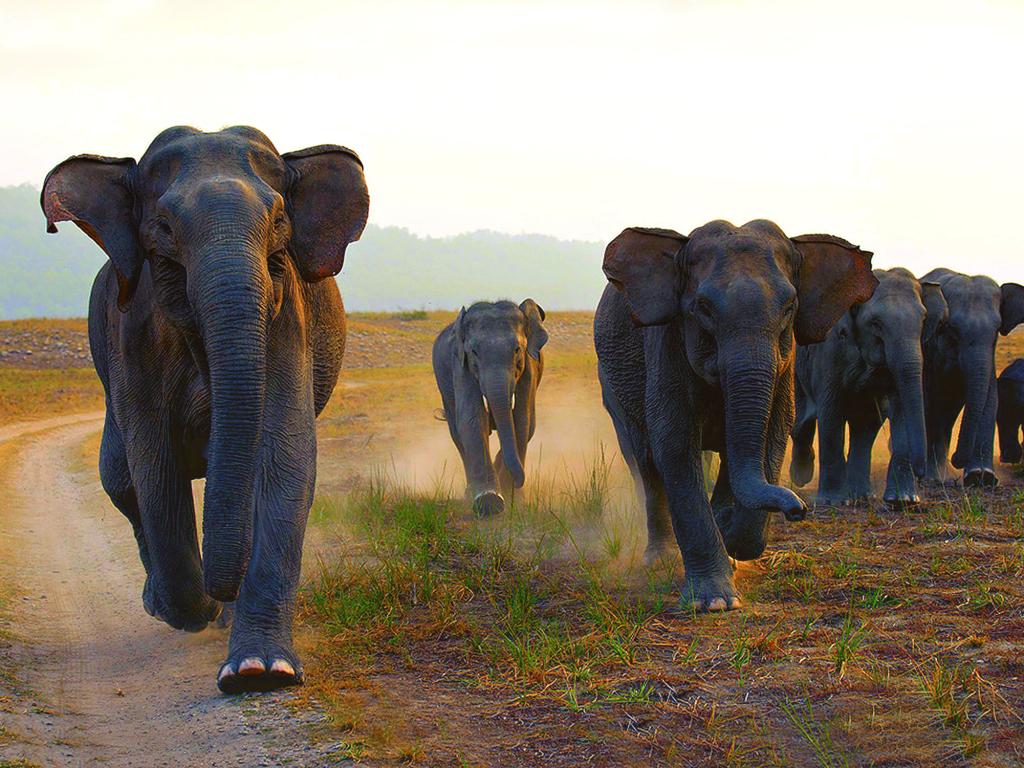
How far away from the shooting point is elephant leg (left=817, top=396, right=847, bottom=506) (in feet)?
42.1

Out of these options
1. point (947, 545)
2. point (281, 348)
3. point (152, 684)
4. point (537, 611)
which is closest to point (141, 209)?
point (281, 348)

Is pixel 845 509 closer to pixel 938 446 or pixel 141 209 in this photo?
pixel 938 446

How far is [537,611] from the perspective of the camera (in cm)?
766

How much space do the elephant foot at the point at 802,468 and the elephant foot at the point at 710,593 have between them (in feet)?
25.2

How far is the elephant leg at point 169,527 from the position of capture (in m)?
6.69

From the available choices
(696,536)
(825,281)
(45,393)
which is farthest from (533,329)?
(45,393)

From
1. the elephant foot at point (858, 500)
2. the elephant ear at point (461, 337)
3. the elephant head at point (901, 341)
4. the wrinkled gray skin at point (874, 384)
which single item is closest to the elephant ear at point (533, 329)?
the elephant ear at point (461, 337)

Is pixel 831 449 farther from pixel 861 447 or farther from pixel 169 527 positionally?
pixel 169 527

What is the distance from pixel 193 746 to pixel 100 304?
8.97ft

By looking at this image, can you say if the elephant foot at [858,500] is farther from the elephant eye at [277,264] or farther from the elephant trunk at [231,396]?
the elephant trunk at [231,396]

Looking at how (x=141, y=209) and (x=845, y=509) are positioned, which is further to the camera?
(x=845, y=509)

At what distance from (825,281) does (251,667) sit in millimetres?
3968

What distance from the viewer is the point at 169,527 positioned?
6.77 m

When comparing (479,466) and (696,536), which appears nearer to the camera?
(696,536)
